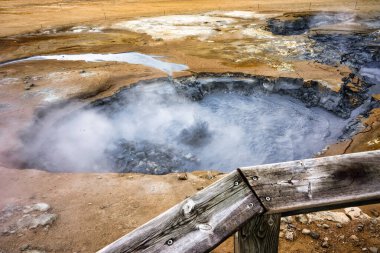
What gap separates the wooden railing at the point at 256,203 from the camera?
34.7 inches

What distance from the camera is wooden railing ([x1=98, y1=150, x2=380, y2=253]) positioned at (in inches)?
34.7

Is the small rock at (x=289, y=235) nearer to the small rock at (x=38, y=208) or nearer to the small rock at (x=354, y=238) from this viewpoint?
the small rock at (x=354, y=238)

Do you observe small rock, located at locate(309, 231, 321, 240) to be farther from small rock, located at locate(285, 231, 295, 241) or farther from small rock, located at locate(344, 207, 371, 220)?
small rock, located at locate(344, 207, 371, 220)

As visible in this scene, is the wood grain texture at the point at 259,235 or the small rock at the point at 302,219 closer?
the wood grain texture at the point at 259,235

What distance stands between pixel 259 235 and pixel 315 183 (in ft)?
0.88

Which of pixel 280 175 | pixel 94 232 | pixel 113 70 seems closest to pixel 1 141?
pixel 94 232

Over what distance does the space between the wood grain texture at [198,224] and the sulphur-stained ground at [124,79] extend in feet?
6.93

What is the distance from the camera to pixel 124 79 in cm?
813

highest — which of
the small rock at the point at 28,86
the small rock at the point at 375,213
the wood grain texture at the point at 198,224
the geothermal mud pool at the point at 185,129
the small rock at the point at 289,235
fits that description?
the wood grain texture at the point at 198,224

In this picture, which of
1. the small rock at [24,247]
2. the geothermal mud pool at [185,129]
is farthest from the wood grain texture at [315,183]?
the geothermal mud pool at [185,129]

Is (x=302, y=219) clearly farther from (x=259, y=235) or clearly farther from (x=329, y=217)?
(x=259, y=235)

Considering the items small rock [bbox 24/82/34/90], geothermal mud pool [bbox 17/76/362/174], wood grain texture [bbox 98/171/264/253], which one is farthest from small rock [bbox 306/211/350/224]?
small rock [bbox 24/82/34/90]

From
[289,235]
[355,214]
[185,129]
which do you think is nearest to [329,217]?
[355,214]

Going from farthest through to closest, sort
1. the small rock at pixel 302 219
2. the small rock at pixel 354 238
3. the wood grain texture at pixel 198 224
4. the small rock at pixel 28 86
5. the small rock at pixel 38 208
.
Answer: the small rock at pixel 28 86 → the small rock at pixel 38 208 → the small rock at pixel 302 219 → the small rock at pixel 354 238 → the wood grain texture at pixel 198 224
